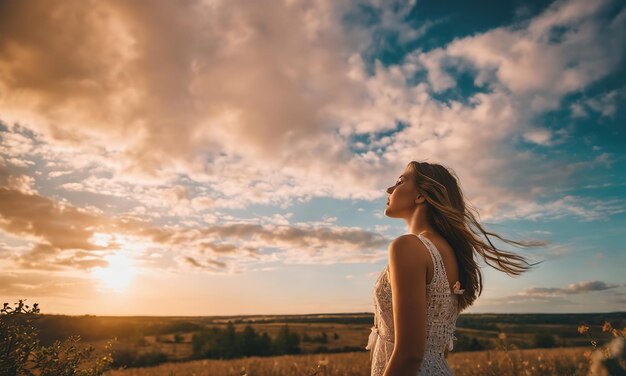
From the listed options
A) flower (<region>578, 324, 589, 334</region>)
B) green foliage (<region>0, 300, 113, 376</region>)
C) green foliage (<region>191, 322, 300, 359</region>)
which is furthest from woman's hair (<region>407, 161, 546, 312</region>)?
green foliage (<region>191, 322, 300, 359</region>)

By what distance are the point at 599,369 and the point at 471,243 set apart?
260 cm

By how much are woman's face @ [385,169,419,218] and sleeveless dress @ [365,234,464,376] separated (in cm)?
65

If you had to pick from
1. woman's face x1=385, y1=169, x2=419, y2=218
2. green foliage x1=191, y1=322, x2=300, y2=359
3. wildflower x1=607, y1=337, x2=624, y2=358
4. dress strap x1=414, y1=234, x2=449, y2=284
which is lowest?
green foliage x1=191, y1=322, x2=300, y2=359

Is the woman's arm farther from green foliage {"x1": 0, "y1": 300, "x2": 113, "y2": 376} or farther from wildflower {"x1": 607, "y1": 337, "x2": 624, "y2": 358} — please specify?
green foliage {"x1": 0, "y1": 300, "x2": 113, "y2": 376}

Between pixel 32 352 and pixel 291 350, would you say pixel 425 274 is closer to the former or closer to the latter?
pixel 32 352

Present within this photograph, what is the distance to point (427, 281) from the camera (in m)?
2.92

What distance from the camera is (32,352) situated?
4.22m

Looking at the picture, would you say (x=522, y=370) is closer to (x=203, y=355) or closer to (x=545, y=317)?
(x=203, y=355)

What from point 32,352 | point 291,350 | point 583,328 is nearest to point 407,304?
point 583,328

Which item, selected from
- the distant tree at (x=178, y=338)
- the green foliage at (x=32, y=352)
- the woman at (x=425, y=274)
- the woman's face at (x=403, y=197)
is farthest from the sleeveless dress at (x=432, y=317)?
the distant tree at (x=178, y=338)

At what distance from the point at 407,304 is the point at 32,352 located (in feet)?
12.9

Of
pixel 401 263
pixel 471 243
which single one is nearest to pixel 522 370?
pixel 471 243

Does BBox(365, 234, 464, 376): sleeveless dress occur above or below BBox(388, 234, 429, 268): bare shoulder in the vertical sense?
below

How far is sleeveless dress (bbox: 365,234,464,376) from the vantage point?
2945 mm
